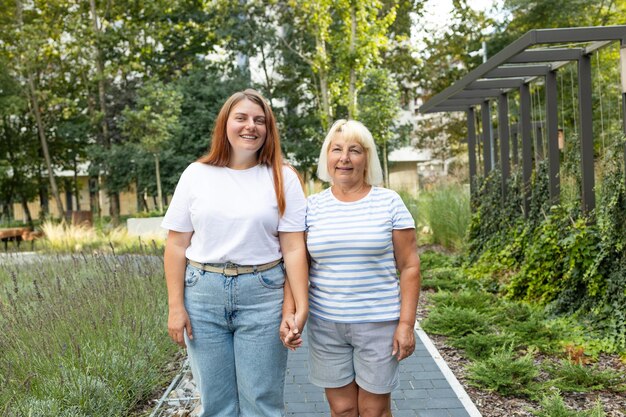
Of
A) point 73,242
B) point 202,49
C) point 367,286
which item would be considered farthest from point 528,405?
point 202,49

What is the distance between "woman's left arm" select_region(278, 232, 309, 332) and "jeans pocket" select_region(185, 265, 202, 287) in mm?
385

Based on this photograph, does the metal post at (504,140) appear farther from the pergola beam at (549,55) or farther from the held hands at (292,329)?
the held hands at (292,329)

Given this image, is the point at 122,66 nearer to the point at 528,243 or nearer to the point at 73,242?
the point at 73,242

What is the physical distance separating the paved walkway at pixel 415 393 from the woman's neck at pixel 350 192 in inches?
76.3

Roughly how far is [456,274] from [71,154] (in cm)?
2456

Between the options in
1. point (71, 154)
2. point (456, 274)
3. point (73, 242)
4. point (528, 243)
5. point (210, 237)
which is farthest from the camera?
point (71, 154)

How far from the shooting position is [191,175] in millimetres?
2852

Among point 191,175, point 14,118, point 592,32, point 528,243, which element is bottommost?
point 528,243

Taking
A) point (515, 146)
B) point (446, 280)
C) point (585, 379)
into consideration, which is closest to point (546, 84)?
point (446, 280)

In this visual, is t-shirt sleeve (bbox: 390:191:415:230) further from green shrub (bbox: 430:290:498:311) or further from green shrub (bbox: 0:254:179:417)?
green shrub (bbox: 430:290:498:311)

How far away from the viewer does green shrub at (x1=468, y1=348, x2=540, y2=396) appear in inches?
181

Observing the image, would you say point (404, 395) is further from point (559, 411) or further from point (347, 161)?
point (347, 161)

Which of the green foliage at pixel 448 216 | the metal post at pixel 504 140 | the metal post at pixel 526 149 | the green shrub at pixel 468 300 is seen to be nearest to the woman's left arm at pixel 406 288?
the green shrub at pixel 468 300

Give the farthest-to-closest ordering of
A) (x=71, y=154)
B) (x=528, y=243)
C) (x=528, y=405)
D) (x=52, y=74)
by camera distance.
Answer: (x=71, y=154) → (x=52, y=74) → (x=528, y=243) → (x=528, y=405)
